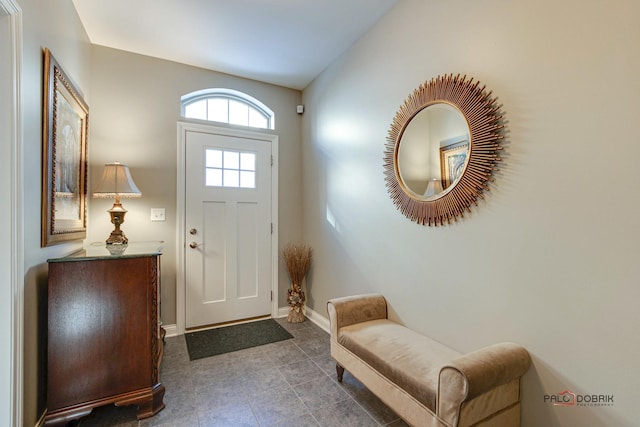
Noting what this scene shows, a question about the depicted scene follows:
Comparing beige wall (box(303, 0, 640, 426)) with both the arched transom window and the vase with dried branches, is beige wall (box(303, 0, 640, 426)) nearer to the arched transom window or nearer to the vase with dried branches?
the vase with dried branches

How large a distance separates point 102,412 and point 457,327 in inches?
85.3

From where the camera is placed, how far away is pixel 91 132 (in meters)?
2.54

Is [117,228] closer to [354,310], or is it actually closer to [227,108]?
[227,108]

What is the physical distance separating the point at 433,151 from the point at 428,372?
124 centimetres

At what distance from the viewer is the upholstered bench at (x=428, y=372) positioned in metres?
1.17

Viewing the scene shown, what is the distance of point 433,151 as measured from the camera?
181 centimetres

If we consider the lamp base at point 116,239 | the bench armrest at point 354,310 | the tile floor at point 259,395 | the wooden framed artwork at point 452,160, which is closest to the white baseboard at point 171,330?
the tile floor at point 259,395

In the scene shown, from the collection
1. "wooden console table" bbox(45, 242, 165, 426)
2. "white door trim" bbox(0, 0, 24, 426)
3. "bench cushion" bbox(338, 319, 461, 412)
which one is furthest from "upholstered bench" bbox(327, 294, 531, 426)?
Answer: "white door trim" bbox(0, 0, 24, 426)

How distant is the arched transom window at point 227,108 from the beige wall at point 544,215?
175 centimetres

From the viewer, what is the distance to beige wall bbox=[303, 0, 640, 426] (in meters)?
1.08

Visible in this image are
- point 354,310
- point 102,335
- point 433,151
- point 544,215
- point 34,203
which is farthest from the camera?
point 354,310

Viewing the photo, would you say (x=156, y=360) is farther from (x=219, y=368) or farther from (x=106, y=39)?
(x=106, y=39)

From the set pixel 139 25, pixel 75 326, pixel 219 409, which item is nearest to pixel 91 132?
pixel 139 25

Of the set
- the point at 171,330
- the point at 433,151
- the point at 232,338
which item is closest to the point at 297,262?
the point at 232,338
